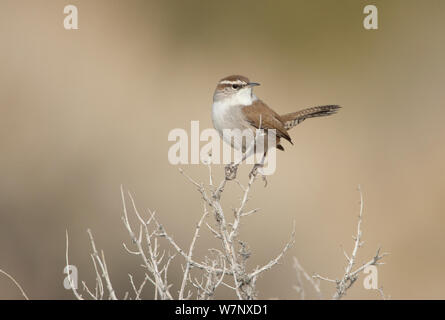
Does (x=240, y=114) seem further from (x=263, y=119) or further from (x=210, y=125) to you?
(x=210, y=125)

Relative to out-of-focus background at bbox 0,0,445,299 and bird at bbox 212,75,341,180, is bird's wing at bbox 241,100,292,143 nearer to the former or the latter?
bird at bbox 212,75,341,180

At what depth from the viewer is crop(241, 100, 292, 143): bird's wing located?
22.0ft

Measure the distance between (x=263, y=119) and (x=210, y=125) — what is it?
16.0ft

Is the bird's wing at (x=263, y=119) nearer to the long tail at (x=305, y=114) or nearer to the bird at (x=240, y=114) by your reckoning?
the bird at (x=240, y=114)

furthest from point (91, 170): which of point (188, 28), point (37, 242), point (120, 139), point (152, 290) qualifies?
point (188, 28)

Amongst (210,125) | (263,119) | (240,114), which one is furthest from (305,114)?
(210,125)

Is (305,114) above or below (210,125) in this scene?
above

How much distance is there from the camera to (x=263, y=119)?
671cm

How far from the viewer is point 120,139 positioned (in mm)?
11922

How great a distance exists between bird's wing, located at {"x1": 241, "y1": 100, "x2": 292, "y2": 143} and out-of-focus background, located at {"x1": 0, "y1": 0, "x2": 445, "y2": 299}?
4.55 meters

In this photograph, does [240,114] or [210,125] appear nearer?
[240,114]

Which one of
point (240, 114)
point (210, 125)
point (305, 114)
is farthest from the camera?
point (210, 125)

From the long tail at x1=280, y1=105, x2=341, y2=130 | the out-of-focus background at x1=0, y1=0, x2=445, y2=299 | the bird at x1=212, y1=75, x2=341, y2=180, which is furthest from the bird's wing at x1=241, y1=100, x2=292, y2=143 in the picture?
the out-of-focus background at x1=0, y1=0, x2=445, y2=299

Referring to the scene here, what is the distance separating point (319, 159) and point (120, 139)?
3.59 meters
